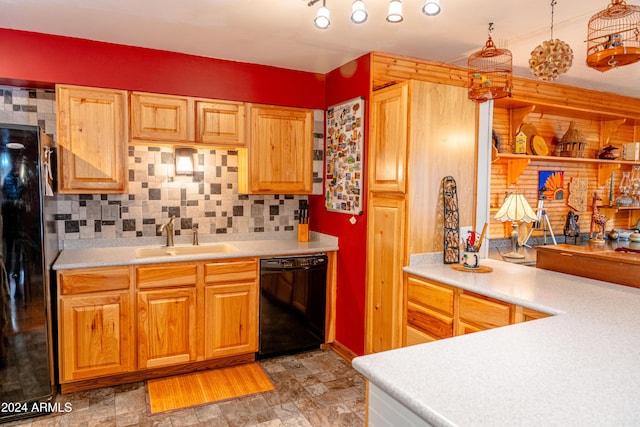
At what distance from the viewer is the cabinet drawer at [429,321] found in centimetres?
264

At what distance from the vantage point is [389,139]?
3.05 metres

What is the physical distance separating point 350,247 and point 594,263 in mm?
1686

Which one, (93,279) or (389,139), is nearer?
(93,279)

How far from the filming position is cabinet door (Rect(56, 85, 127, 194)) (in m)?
2.97

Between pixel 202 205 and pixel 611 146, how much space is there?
14.1 ft

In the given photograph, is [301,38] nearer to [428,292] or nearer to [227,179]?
[227,179]

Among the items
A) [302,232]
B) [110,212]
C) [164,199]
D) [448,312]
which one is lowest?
[448,312]

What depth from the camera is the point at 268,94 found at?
11.9ft

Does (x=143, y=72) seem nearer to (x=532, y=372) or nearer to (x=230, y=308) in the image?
(x=230, y=308)

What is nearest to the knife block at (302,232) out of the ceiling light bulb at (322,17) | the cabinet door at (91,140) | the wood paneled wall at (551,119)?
the wood paneled wall at (551,119)

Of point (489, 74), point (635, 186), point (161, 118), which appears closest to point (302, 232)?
point (161, 118)

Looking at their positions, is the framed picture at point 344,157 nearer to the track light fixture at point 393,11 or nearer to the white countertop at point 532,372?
the track light fixture at point 393,11

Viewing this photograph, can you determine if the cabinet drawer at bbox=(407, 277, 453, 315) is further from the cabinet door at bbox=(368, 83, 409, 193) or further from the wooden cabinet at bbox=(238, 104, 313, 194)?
the wooden cabinet at bbox=(238, 104, 313, 194)

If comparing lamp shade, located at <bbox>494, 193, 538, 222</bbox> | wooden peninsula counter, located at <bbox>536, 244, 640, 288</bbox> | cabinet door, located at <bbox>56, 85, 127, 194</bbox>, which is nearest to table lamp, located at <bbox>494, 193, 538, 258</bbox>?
lamp shade, located at <bbox>494, 193, 538, 222</bbox>
